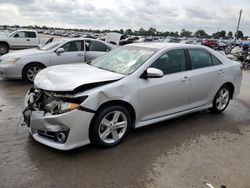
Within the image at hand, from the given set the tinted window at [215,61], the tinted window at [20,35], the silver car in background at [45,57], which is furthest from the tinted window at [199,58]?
the tinted window at [20,35]

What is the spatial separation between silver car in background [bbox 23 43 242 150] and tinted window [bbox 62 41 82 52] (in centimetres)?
401

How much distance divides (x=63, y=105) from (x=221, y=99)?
3790 millimetres

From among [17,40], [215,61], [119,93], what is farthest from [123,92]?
[17,40]

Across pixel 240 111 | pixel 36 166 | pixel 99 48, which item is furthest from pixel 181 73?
pixel 99 48

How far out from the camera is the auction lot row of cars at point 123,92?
3686 millimetres

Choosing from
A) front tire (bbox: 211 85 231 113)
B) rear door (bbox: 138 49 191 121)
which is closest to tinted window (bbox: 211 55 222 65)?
front tire (bbox: 211 85 231 113)

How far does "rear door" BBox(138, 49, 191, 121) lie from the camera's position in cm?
438

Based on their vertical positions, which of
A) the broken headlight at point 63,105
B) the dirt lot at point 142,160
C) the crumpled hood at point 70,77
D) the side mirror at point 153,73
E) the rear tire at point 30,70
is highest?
the side mirror at point 153,73

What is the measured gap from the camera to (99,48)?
9594 mm

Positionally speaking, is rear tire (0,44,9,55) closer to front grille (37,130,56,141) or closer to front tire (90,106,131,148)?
front grille (37,130,56,141)

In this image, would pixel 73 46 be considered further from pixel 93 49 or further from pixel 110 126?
pixel 110 126

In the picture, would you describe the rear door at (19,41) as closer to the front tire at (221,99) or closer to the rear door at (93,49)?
the rear door at (93,49)

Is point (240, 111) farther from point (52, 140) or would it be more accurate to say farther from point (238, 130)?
point (52, 140)

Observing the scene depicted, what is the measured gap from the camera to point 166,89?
4.63m
